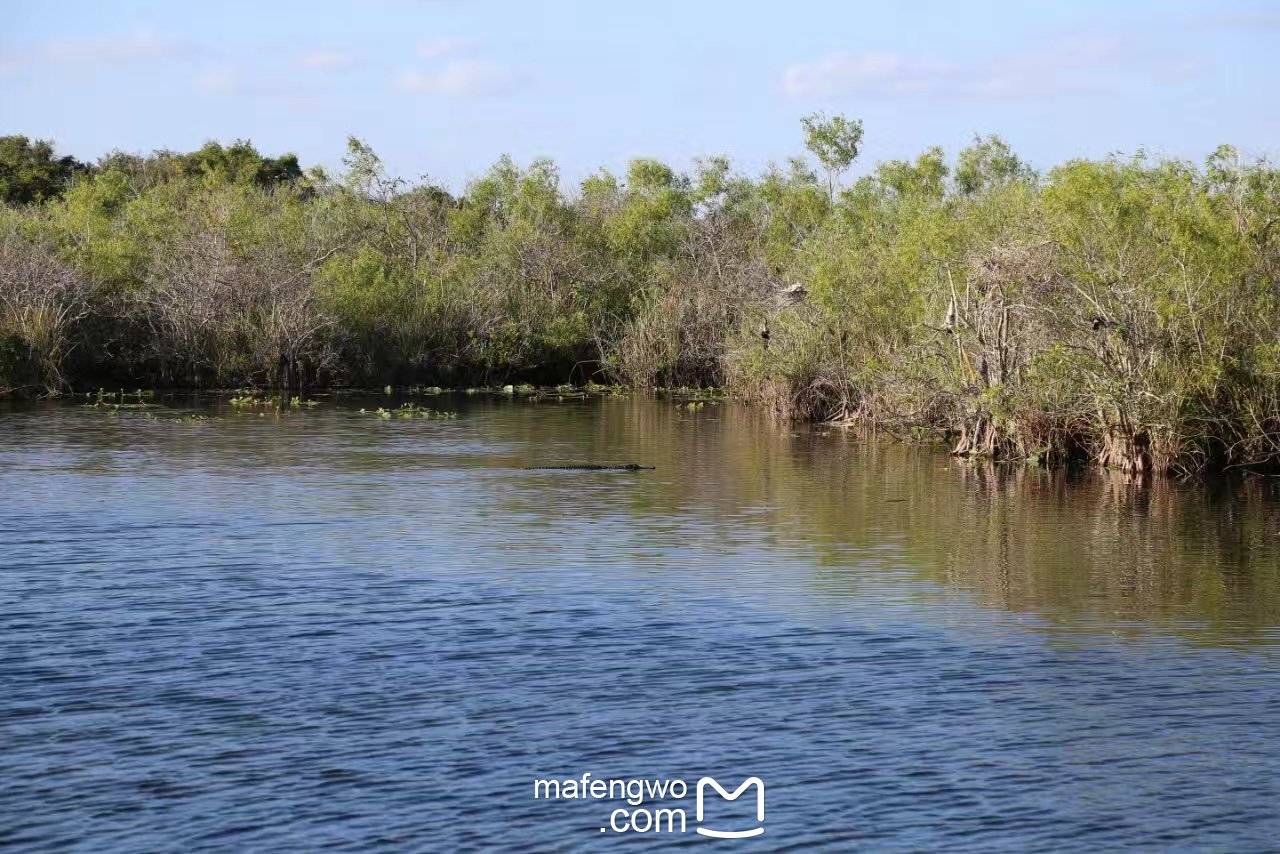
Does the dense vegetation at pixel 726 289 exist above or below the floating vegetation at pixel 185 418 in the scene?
above

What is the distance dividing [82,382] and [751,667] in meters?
39.2

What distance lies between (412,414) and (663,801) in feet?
103

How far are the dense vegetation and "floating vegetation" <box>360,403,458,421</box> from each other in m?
7.62

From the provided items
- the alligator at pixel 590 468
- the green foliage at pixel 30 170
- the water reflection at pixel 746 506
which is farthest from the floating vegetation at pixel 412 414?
the green foliage at pixel 30 170

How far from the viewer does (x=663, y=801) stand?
10.5 metres

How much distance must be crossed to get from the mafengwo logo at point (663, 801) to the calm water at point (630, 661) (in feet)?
0.29

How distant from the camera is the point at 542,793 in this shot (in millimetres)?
10594

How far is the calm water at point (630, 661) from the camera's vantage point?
33.8 feet

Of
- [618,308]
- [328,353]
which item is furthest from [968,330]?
[618,308]

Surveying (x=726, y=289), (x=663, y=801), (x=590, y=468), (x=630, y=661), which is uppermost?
(x=726, y=289)

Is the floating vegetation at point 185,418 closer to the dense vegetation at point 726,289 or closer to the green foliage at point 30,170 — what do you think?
the dense vegetation at point 726,289

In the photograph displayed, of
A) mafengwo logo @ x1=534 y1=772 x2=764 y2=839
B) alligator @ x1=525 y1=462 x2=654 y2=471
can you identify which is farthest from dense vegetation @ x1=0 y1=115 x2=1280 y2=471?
mafengwo logo @ x1=534 y1=772 x2=764 y2=839

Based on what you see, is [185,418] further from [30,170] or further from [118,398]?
[30,170]

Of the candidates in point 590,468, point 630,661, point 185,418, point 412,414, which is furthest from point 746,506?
point 185,418
